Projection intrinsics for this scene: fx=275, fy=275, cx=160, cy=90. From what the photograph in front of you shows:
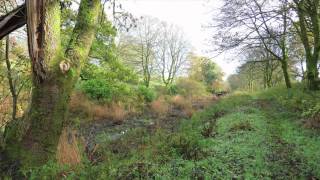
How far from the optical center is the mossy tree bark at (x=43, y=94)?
4.62m

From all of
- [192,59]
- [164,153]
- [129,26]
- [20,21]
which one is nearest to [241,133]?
[164,153]

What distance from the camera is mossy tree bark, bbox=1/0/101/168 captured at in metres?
4.62

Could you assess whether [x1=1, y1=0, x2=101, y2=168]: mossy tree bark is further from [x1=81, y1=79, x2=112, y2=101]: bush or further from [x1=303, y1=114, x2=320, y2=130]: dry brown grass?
[x1=81, y1=79, x2=112, y2=101]: bush

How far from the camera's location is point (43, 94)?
15.7 feet

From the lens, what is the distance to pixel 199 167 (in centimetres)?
503

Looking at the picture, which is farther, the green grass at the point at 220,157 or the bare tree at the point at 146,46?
the bare tree at the point at 146,46

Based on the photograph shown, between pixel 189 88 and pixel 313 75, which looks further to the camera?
pixel 189 88

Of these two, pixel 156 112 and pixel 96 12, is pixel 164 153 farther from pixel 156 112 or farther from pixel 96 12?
pixel 156 112

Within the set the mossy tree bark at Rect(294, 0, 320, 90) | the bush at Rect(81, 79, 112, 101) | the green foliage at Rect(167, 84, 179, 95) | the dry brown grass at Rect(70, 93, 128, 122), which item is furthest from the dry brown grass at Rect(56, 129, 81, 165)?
the green foliage at Rect(167, 84, 179, 95)

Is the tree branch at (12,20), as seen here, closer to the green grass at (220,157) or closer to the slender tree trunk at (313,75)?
the green grass at (220,157)

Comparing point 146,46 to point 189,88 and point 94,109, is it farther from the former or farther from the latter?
point 94,109

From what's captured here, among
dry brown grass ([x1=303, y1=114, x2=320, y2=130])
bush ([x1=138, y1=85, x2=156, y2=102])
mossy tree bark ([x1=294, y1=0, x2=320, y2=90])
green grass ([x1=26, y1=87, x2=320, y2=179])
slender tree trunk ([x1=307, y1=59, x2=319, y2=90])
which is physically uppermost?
mossy tree bark ([x1=294, y1=0, x2=320, y2=90])

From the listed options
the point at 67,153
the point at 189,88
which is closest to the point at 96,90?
the point at 67,153

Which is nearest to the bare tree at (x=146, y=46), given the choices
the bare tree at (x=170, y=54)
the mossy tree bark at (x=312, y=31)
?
the bare tree at (x=170, y=54)
